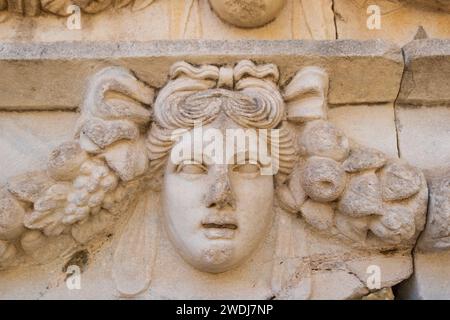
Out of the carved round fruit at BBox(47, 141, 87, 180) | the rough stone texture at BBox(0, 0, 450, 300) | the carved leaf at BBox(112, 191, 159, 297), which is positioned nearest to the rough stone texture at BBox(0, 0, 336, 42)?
the rough stone texture at BBox(0, 0, 450, 300)

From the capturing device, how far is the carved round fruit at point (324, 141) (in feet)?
7.13

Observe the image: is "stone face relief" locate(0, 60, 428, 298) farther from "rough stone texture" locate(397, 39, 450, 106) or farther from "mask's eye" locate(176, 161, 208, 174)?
"rough stone texture" locate(397, 39, 450, 106)

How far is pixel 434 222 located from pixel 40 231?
1.28 meters

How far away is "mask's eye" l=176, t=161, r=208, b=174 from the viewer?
2.14 m

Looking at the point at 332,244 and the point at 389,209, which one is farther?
the point at 332,244

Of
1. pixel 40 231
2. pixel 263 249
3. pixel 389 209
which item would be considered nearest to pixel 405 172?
pixel 389 209

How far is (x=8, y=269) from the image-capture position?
221 centimetres

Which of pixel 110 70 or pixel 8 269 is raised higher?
pixel 110 70

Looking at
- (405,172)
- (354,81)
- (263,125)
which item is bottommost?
(405,172)

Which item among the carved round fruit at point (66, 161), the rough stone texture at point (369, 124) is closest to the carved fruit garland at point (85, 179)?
the carved round fruit at point (66, 161)

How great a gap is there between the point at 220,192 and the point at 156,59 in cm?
50

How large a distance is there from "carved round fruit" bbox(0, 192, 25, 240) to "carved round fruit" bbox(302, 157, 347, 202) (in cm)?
93

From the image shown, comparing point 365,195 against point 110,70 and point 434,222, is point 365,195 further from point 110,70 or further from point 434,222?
point 110,70

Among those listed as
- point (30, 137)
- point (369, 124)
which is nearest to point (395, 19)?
point (369, 124)
